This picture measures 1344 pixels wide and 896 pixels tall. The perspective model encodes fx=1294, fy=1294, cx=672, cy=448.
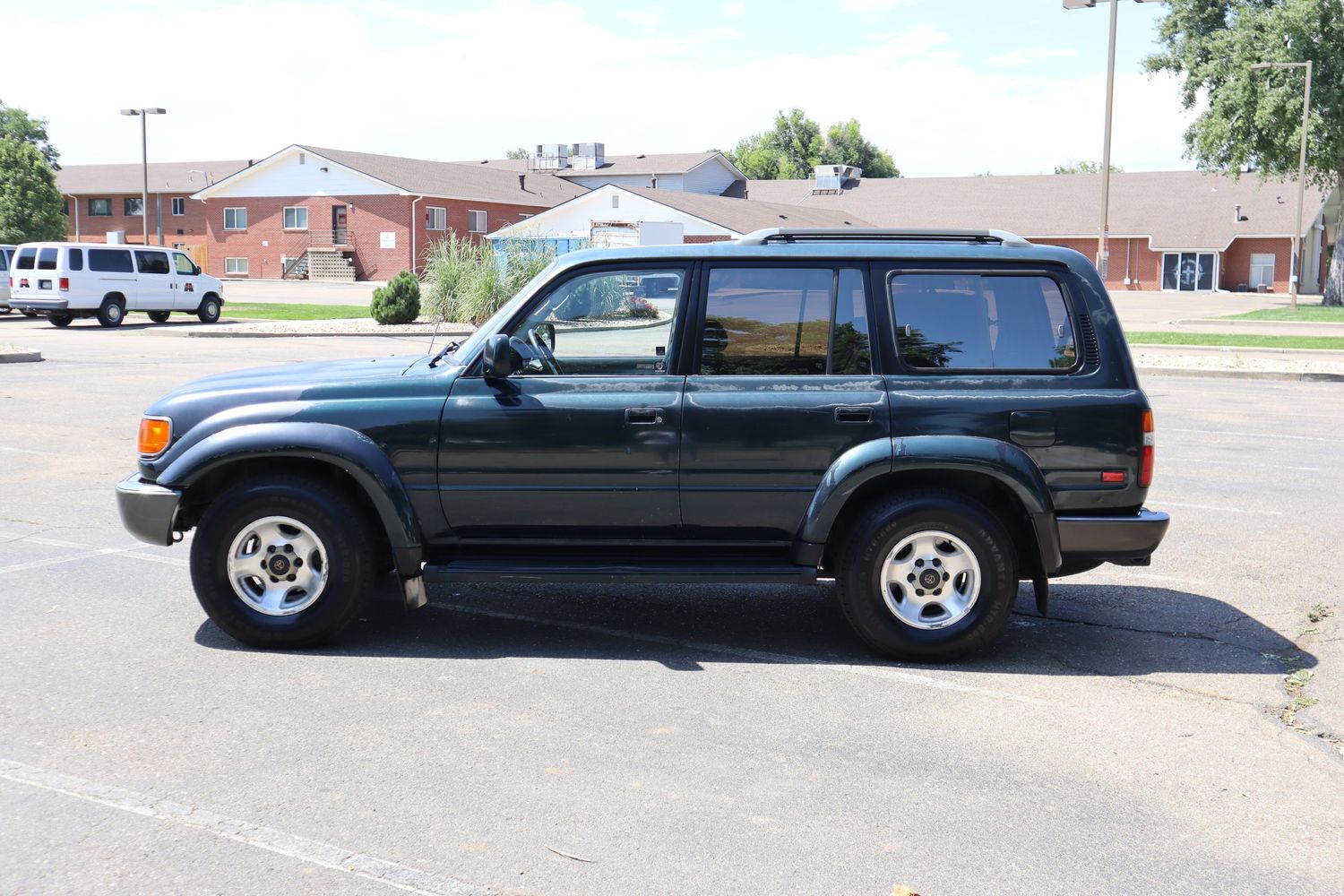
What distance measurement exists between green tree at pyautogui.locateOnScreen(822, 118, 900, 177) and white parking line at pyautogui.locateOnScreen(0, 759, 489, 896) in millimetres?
113015

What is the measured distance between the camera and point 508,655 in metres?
6.05

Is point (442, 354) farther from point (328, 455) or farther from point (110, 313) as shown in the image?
point (110, 313)

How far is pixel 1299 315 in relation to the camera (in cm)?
4034

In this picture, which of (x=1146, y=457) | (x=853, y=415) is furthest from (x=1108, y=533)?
(x=853, y=415)

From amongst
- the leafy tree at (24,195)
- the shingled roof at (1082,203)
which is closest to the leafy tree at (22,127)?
the leafy tree at (24,195)

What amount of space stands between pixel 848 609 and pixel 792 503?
549 millimetres

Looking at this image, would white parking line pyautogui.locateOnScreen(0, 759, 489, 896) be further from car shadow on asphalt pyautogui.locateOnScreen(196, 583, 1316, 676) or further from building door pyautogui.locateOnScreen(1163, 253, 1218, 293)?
building door pyautogui.locateOnScreen(1163, 253, 1218, 293)

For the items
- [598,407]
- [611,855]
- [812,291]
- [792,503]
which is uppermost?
[812,291]

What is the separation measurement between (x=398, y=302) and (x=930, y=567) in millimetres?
28235

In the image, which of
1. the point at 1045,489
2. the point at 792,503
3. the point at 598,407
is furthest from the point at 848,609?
the point at 598,407

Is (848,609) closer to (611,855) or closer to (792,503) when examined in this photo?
(792,503)

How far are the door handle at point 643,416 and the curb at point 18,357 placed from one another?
1874 cm

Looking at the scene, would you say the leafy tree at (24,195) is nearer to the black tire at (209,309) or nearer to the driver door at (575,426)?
the black tire at (209,309)

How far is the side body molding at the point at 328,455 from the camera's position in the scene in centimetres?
586
